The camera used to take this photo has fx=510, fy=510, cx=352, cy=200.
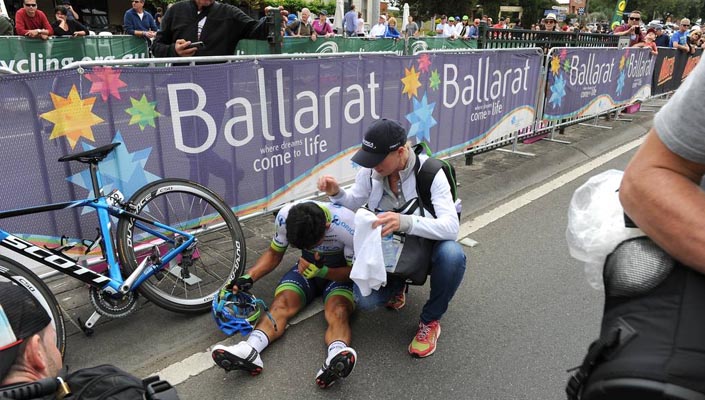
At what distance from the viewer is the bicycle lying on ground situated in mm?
2678

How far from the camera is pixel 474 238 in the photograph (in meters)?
4.58

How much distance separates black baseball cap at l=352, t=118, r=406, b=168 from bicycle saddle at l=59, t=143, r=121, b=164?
150 centimetres

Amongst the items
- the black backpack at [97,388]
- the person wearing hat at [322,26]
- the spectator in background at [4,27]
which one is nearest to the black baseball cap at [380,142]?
the black backpack at [97,388]

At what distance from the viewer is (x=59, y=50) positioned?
8297 millimetres

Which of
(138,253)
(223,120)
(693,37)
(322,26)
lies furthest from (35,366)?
(322,26)

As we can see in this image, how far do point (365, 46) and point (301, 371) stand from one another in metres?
12.9

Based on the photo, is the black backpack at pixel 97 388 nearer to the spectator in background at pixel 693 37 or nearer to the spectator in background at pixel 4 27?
the spectator in background at pixel 4 27

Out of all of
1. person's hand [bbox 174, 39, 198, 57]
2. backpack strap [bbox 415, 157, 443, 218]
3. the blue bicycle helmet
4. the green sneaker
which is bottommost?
the green sneaker

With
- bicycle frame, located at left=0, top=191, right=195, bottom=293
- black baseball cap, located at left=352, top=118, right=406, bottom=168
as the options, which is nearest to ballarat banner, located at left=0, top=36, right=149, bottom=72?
bicycle frame, located at left=0, top=191, right=195, bottom=293

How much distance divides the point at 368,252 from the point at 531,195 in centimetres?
371

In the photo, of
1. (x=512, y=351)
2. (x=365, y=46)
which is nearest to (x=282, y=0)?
(x=365, y=46)

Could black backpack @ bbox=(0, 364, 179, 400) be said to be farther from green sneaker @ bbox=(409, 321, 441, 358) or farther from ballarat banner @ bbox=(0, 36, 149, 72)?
ballarat banner @ bbox=(0, 36, 149, 72)

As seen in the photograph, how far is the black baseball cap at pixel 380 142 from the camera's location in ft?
9.36

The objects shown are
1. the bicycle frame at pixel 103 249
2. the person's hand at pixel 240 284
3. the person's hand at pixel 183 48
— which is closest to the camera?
the bicycle frame at pixel 103 249
